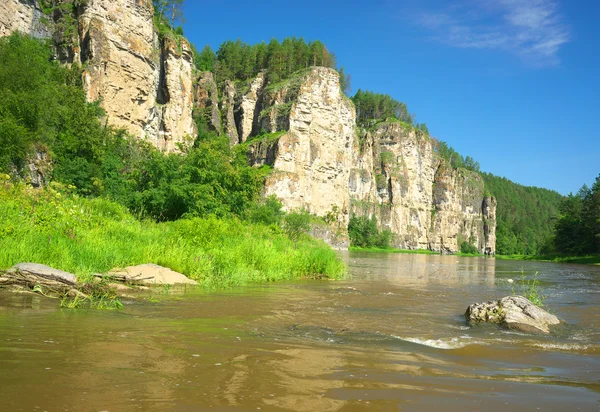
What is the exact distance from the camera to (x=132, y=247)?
43.6 feet

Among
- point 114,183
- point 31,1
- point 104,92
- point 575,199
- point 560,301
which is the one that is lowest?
point 560,301

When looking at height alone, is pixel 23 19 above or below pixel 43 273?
above

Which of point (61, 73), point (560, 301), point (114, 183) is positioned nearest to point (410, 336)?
point (560, 301)

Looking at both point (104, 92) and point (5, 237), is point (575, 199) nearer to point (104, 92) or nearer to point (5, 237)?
point (104, 92)

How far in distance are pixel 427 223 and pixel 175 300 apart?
5686 inches

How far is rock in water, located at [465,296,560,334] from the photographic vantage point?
844cm

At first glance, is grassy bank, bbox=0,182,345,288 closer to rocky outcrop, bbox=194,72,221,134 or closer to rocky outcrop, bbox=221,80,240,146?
rocky outcrop, bbox=194,72,221,134

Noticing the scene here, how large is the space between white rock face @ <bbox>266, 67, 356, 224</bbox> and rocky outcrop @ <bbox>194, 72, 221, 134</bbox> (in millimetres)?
13507

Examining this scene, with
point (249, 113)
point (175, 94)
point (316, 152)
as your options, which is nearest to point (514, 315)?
point (175, 94)

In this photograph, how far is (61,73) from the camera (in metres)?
50.5

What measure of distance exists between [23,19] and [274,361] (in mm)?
59719

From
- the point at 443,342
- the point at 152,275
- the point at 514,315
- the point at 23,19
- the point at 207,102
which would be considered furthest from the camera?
the point at 207,102

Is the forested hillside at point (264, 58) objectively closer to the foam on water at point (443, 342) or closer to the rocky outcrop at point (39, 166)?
the rocky outcrop at point (39, 166)

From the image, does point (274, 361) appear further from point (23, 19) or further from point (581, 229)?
point (581, 229)
